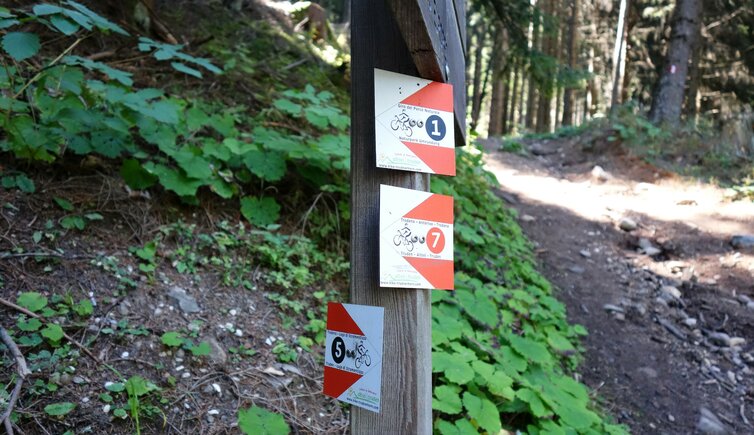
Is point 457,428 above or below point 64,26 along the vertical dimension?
below

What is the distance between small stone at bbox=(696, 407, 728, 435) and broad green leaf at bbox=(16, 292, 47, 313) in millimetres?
4231

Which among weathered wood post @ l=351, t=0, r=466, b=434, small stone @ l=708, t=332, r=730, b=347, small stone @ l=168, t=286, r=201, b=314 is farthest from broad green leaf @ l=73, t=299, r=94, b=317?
small stone @ l=708, t=332, r=730, b=347

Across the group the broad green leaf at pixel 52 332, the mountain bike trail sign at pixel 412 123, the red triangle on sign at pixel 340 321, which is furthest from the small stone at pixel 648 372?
the broad green leaf at pixel 52 332

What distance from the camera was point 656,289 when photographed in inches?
208

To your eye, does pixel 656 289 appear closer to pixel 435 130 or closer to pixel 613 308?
pixel 613 308

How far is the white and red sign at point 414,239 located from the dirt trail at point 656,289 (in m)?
2.81

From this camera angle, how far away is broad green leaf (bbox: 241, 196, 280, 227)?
3.51 m

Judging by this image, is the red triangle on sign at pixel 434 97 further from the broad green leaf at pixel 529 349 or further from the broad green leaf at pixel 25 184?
the broad green leaf at pixel 25 184

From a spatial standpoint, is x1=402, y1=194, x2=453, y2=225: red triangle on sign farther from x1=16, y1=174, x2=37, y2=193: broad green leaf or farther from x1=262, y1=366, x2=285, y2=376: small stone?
x1=16, y1=174, x2=37, y2=193: broad green leaf

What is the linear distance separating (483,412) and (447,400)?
21 cm

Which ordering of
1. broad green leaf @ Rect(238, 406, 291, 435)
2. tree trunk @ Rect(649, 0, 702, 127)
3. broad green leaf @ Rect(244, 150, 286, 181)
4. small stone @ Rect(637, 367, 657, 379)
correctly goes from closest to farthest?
1. broad green leaf @ Rect(238, 406, 291, 435)
2. broad green leaf @ Rect(244, 150, 286, 181)
3. small stone @ Rect(637, 367, 657, 379)
4. tree trunk @ Rect(649, 0, 702, 127)

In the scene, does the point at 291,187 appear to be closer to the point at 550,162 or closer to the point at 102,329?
the point at 102,329

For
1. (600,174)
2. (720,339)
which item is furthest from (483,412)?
(600,174)

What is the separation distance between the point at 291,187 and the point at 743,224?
234 inches
